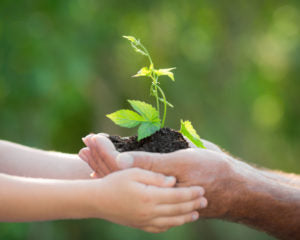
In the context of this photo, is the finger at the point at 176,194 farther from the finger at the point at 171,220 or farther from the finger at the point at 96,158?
the finger at the point at 96,158

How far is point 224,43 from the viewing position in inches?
197

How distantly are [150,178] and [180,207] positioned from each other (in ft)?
0.46

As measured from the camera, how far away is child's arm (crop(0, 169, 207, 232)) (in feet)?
4.15

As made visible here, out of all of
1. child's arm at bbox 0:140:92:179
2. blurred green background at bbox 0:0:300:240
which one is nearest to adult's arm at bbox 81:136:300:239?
child's arm at bbox 0:140:92:179

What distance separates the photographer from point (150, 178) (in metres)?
1.29

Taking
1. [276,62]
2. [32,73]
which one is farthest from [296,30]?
[32,73]

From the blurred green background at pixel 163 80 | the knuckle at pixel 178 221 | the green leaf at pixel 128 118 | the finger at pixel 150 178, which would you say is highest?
the blurred green background at pixel 163 80

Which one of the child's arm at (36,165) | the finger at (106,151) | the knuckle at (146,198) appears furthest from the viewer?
the child's arm at (36,165)

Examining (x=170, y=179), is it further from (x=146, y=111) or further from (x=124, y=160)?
(x=146, y=111)

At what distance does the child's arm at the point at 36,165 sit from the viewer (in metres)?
1.81

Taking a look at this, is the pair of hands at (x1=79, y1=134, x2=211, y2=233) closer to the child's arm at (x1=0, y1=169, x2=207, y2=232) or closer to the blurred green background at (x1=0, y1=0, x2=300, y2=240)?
the child's arm at (x1=0, y1=169, x2=207, y2=232)

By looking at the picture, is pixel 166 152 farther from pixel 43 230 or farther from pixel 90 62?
pixel 43 230

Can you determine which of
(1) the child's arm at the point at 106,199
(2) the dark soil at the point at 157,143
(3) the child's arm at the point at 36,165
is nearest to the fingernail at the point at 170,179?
(1) the child's arm at the point at 106,199

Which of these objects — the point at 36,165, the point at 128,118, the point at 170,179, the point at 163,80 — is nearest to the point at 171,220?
the point at 170,179
